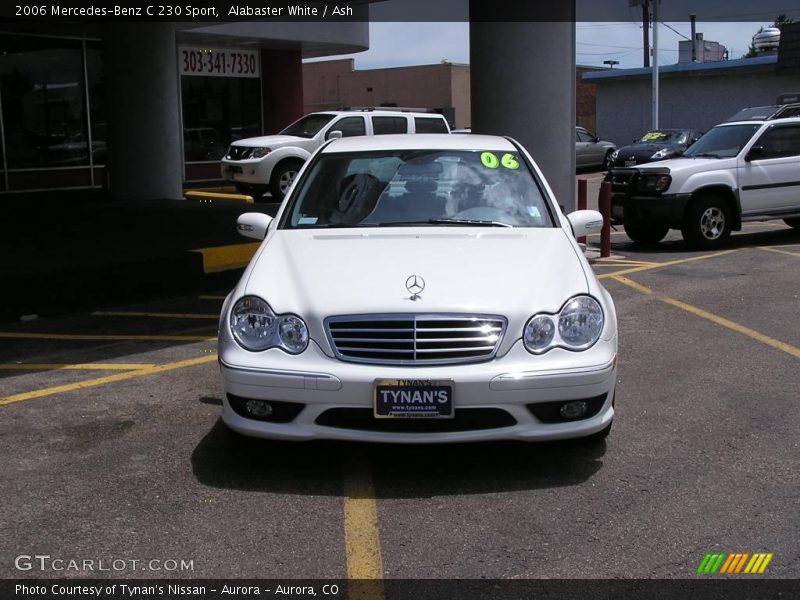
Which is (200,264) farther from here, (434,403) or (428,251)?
(434,403)

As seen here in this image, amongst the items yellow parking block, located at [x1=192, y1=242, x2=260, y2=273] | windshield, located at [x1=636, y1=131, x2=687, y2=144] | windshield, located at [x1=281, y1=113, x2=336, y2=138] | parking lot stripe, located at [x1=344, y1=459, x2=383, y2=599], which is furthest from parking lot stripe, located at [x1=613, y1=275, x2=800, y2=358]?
windshield, located at [x1=636, y1=131, x2=687, y2=144]

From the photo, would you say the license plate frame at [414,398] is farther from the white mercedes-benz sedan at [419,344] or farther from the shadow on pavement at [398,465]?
the shadow on pavement at [398,465]

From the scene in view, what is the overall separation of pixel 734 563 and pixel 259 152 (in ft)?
52.0

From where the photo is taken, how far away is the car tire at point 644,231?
13.5 meters

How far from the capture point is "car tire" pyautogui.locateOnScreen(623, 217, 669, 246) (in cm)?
1346

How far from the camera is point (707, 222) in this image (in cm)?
1323

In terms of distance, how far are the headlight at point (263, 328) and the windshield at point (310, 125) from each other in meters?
14.6

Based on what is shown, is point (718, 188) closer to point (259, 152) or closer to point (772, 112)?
point (772, 112)

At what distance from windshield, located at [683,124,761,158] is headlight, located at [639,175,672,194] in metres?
1.03

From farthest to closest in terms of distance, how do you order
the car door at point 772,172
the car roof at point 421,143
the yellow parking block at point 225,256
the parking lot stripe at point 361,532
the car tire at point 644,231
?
the car tire at point 644,231
the car door at point 772,172
the yellow parking block at point 225,256
the car roof at point 421,143
the parking lot stripe at point 361,532

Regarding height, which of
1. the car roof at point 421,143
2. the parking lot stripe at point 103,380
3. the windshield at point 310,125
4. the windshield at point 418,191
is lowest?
the parking lot stripe at point 103,380

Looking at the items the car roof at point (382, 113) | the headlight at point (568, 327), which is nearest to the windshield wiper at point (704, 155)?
the car roof at point (382, 113)

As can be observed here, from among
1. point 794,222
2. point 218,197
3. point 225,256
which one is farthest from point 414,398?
point 218,197
